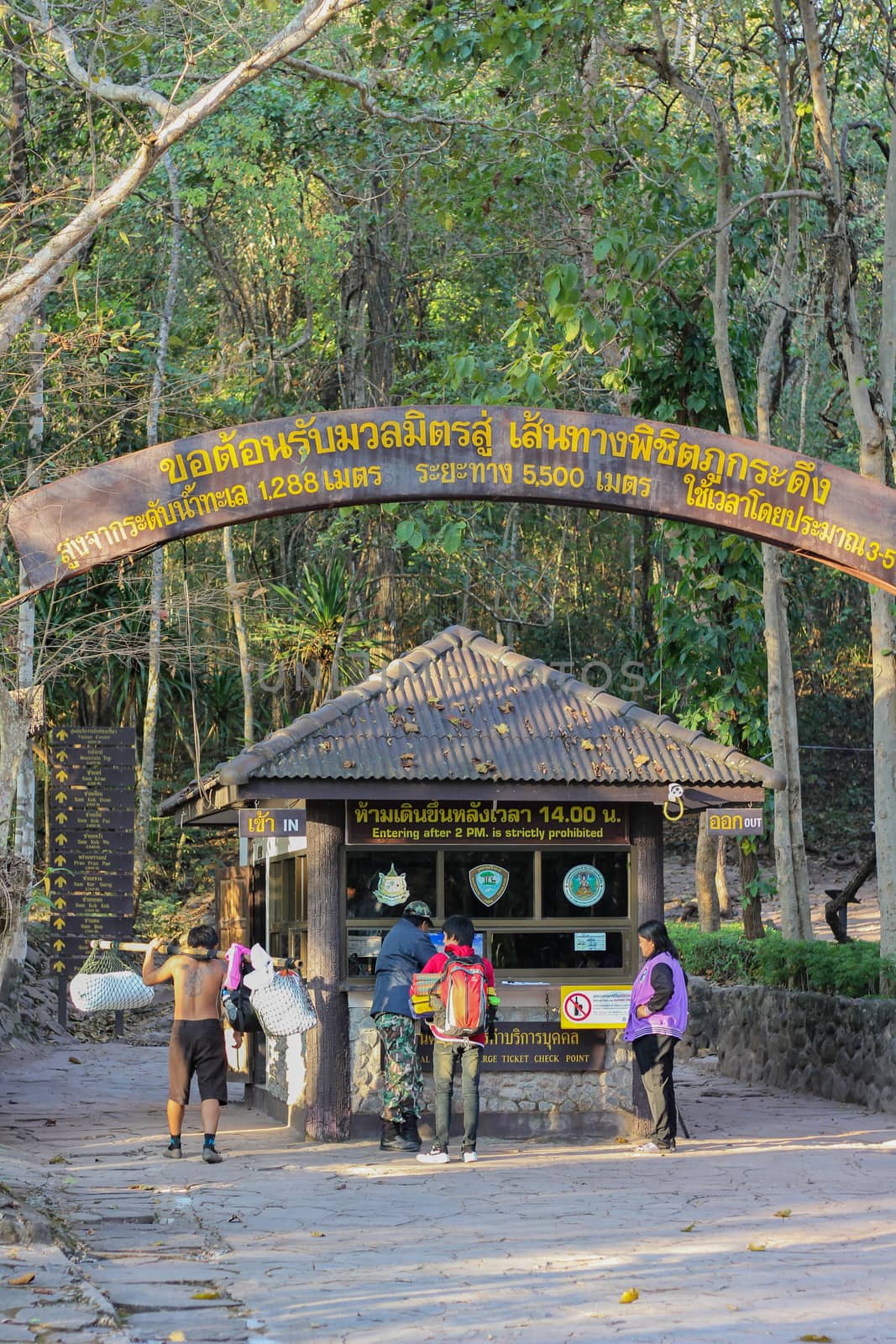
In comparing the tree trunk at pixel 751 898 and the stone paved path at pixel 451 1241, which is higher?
the tree trunk at pixel 751 898

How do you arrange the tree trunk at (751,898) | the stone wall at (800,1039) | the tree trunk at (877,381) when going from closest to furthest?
1. the tree trunk at (877,381)
2. the stone wall at (800,1039)
3. the tree trunk at (751,898)

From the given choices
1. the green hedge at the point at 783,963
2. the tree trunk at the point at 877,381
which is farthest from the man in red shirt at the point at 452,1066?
the green hedge at the point at 783,963

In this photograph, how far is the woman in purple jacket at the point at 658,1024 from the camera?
11531 mm

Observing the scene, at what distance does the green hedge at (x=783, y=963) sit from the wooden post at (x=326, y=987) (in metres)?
5.03

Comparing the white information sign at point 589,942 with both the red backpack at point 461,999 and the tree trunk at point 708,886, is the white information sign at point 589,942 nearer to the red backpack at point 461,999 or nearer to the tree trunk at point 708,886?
the red backpack at point 461,999

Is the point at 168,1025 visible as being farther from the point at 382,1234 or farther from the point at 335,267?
the point at 382,1234

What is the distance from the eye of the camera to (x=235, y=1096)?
53.2ft

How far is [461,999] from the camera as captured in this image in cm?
1109

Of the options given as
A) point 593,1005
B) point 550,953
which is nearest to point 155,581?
point 550,953

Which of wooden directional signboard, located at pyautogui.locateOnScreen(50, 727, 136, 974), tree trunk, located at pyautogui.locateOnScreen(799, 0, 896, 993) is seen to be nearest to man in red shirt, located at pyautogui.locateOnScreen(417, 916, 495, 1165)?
tree trunk, located at pyautogui.locateOnScreen(799, 0, 896, 993)

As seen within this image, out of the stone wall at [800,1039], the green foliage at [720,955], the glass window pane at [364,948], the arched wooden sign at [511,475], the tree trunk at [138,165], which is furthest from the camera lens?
the green foliage at [720,955]

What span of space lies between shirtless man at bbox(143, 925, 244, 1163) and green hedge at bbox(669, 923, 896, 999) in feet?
20.0

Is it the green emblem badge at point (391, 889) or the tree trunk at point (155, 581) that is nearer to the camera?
the green emblem badge at point (391, 889)

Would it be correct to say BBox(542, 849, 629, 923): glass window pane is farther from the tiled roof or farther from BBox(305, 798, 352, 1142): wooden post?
BBox(305, 798, 352, 1142): wooden post
